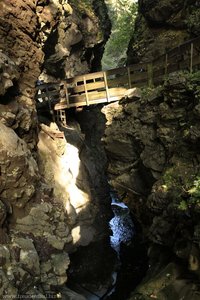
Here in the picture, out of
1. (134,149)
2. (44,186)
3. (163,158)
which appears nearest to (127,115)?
(134,149)

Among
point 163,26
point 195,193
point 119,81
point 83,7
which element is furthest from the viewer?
point 83,7

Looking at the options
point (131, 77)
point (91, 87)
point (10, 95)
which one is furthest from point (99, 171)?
point (10, 95)

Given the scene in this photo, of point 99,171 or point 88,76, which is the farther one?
point 99,171

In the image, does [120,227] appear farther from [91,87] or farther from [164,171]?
[164,171]

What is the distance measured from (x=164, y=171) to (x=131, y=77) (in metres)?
7.72

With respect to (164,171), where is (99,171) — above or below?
below

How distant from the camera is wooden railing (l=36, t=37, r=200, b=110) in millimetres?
16047

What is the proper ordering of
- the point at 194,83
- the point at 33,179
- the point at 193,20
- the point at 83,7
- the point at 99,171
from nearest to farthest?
the point at 194,83 < the point at 33,179 < the point at 193,20 < the point at 99,171 < the point at 83,7

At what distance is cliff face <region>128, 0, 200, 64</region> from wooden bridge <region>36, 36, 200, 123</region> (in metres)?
3.74

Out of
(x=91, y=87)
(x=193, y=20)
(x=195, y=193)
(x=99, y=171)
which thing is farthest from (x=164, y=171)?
(x=99, y=171)

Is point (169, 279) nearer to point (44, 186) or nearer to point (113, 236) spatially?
point (44, 186)

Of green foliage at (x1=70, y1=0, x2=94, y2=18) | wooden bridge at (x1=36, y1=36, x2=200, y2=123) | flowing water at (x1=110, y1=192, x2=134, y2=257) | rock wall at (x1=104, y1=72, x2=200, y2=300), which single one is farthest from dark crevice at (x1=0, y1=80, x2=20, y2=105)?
green foliage at (x1=70, y1=0, x2=94, y2=18)

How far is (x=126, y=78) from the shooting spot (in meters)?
20.4

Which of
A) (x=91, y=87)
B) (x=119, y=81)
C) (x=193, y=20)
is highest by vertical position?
(x=193, y=20)
